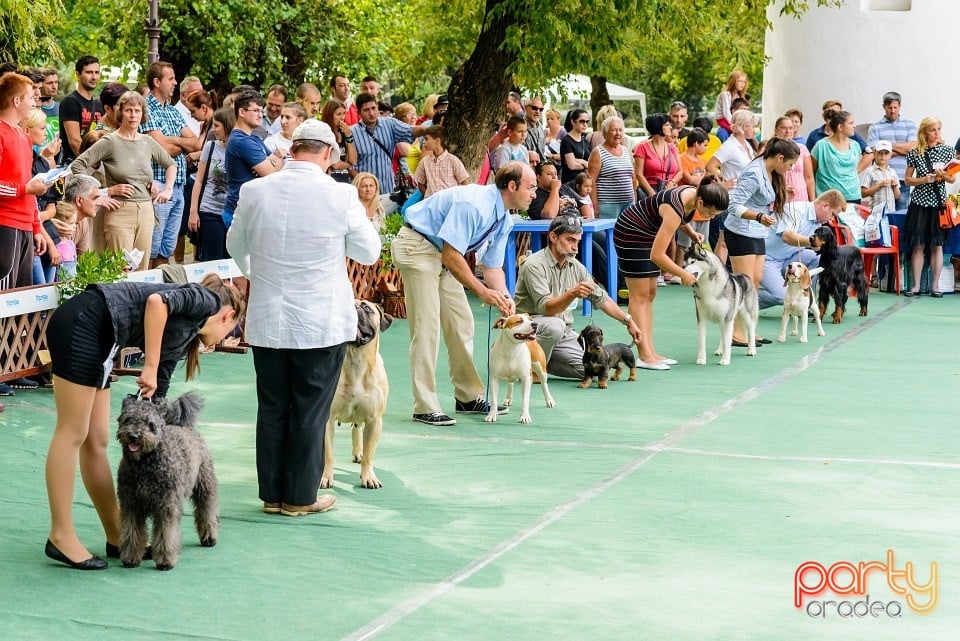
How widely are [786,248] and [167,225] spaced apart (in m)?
5.93

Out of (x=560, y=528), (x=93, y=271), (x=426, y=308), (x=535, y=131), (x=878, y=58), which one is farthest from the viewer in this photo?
(x=878, y=58)

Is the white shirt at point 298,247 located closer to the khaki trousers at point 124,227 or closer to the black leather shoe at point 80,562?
the black leather shoe at point 80,562

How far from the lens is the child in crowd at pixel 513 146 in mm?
15039

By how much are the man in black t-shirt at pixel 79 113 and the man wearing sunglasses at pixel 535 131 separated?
5.14 m

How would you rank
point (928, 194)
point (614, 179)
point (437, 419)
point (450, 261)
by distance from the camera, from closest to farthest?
point (450, 261) < point (437, 419) < point (614, 179) < point (928, 194)

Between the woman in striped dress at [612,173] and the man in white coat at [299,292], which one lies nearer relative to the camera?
the man in white coat at [299,292]

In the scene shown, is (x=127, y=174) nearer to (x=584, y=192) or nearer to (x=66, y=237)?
(x=66, y=237)

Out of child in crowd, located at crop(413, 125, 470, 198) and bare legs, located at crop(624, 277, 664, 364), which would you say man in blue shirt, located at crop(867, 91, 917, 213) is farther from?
bare legs, located at crop(624, 277, 664, 364)

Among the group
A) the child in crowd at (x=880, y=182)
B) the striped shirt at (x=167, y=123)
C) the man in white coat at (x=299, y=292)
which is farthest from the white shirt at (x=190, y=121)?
the child in crowd at (x=880, y=182)

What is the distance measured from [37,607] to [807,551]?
3.22m

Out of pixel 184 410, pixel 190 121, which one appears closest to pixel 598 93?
pixel 190 121

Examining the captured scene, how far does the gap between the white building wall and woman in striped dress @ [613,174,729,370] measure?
868 cm

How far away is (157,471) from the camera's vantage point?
5.56 metres

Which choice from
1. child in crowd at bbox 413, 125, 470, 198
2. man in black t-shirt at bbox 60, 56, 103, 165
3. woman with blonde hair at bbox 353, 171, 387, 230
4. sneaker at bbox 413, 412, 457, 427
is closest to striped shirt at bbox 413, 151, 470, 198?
child in crowd at bbox 413, 125, 470, 198
